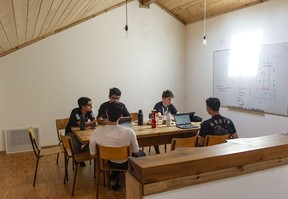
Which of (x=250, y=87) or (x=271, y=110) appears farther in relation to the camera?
(x=250, y=87)

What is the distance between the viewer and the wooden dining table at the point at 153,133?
3.21m

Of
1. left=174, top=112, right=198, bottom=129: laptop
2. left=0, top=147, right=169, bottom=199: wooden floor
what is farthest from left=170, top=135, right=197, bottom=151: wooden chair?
left=0, top=147, right=169, bottom=199: wooden floor

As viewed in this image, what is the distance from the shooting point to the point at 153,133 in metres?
3.23

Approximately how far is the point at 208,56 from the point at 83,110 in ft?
9.85

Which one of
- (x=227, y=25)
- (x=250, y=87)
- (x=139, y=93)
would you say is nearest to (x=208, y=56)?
(x=227, y=25)

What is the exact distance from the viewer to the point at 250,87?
4.48 metres

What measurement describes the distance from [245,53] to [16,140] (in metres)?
4.46

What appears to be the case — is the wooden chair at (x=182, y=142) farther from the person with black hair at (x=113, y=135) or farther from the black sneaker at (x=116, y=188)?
the black sneaker at (x=116, y=188)

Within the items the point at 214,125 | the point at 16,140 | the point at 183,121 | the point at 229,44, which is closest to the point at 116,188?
the point at 183,121

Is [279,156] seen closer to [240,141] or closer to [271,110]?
[240,141]

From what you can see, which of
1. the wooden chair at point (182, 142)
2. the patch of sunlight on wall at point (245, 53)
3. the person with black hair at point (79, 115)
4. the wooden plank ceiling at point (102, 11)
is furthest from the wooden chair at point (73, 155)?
the patch of sunlight on wall at point (245, 53)

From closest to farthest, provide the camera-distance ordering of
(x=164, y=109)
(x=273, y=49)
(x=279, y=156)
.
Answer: (x=279, y=156), (x=273, y=49), (x=164, y=109)

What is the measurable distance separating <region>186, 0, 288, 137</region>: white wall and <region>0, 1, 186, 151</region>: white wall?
34 centimetres

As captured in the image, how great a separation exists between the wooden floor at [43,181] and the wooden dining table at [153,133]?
2.13 feet
